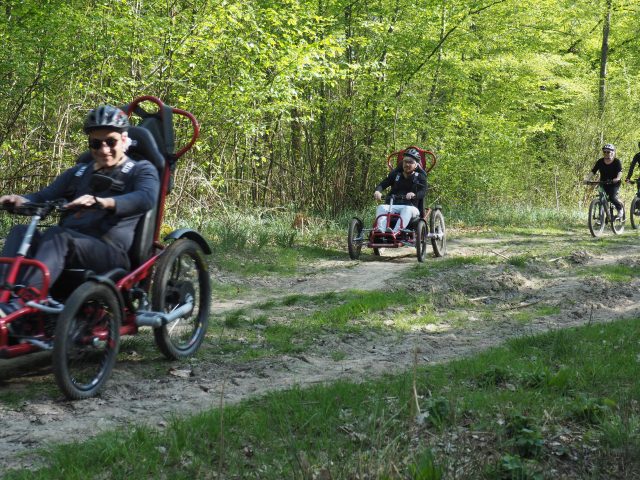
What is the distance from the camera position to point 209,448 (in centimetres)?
362

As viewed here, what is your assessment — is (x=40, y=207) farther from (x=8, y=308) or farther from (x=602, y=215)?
(x=602, y=215)

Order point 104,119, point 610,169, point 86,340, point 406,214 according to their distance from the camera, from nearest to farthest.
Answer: point 86,340, point 104,119, point 406,214, point 610,169

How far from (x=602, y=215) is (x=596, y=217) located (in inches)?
7.7

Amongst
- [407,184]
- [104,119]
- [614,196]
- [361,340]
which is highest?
[104,119]

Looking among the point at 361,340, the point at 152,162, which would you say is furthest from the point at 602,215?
the point at 152,162

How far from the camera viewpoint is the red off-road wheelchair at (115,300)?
433 cm

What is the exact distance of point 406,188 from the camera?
12508mm

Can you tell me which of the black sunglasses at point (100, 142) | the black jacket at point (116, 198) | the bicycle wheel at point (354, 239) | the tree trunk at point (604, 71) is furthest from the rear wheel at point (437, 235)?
the tree trunk at point (604, 71)

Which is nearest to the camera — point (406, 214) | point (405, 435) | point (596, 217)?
point (405, 435)

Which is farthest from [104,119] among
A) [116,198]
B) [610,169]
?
[610,169]

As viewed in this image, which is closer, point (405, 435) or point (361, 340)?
point (405, 435)

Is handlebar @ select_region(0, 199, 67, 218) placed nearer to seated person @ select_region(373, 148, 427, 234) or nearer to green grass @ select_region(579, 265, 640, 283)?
green grass @ select_region(579, 265, 640, 283)

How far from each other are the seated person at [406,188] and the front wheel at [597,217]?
5052 mm

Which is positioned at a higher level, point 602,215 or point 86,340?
point 602,215
